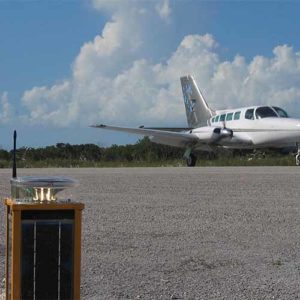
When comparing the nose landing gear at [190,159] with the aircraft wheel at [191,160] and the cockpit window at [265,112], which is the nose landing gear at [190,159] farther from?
the cockpit window at [265,112]

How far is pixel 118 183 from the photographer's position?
1595cm

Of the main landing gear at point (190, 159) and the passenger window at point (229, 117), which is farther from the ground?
the passenger window at point (229, 117)

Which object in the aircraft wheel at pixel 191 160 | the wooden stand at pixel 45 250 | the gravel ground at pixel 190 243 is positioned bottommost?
the gravel ground at pixel 190 243

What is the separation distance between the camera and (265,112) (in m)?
29.2

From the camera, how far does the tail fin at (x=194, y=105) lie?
3600cm

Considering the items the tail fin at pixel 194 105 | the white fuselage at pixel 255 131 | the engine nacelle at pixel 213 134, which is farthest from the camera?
the tail fin at pixel 194 105

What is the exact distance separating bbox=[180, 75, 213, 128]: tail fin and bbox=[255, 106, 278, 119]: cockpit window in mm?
5948

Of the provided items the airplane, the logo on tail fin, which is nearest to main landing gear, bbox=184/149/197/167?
the airplane

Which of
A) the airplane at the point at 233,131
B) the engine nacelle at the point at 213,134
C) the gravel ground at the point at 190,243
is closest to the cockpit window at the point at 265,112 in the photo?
the airplane at the point at 233,131

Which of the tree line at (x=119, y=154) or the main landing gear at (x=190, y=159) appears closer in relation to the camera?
the main landing gear at (x=190, y=159)

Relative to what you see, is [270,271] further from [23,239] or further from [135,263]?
[23,239]

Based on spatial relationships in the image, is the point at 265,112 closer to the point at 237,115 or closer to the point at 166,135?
the point at 237,115

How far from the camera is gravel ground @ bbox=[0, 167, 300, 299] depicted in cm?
582

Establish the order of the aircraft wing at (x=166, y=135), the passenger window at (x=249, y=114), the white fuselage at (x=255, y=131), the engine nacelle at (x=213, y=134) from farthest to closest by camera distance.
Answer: the aircraft wing at (x=166, y=135), the engine nacelle at (x=213, y=134), the passenger window at (x=249, y=114), the white fuselage at (x=255, y=131)
